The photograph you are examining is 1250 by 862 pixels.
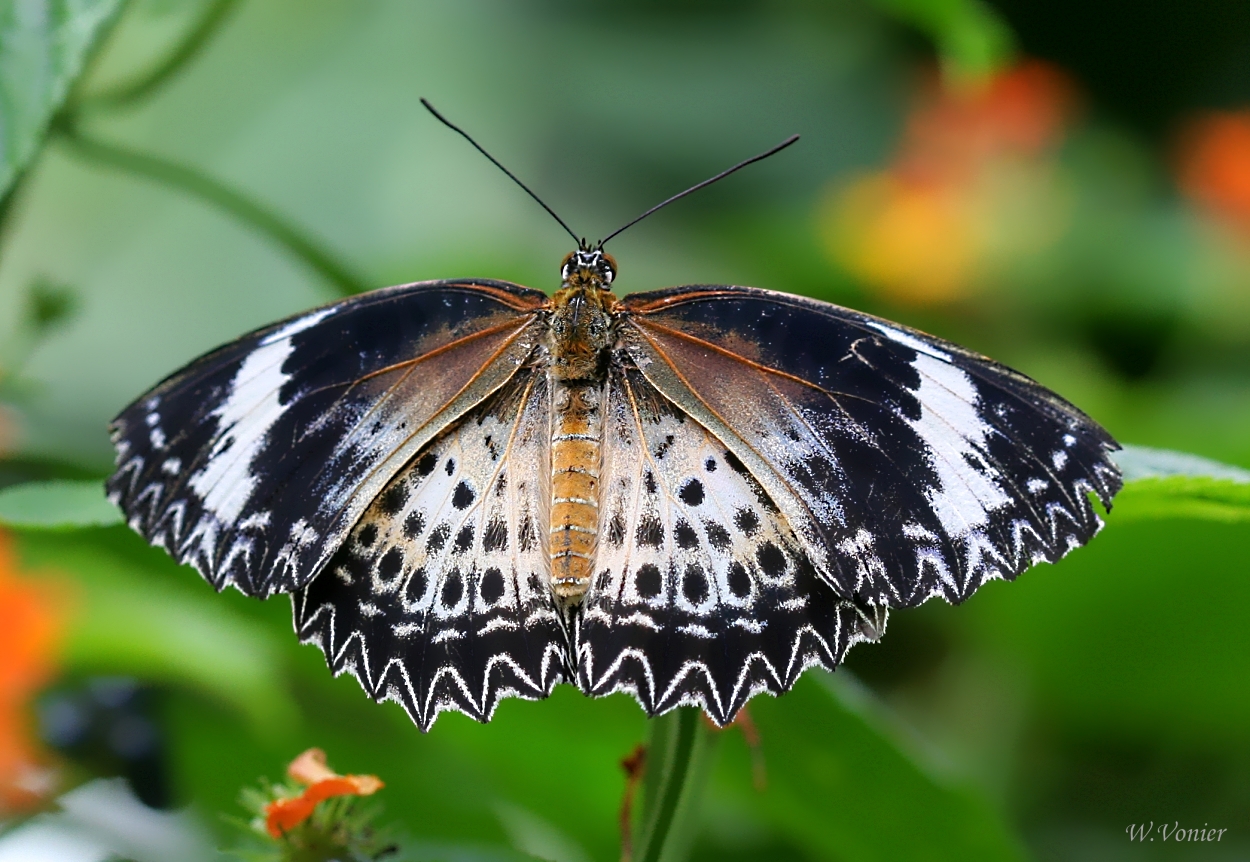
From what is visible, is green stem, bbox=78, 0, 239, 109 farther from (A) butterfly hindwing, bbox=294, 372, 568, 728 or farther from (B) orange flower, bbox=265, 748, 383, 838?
(B) orange flower, bbox=265, 748, 383, 838

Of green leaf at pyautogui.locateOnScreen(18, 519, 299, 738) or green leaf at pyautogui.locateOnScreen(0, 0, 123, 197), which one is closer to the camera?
green leaf at pyautogui.locateOnScreen(0, 0, 123, 197)

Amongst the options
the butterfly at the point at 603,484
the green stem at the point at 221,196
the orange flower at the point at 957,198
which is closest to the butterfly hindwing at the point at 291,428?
the butterfly at the point at 603,484

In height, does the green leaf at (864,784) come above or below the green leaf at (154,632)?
below

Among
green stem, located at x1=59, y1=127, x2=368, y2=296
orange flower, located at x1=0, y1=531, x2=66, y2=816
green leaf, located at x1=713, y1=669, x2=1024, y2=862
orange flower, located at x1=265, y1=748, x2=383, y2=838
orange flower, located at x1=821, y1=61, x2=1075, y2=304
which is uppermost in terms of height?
orange flower, located at x1=821, y1=61, x2=1075, y2=304

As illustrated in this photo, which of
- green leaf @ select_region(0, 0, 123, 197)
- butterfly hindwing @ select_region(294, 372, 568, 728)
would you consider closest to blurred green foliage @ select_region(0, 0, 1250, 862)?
green leaf @ select_region(0, 0, 123, 197)

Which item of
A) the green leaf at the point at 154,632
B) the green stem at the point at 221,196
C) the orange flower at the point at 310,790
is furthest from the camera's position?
the green leaf at the point at 154,632

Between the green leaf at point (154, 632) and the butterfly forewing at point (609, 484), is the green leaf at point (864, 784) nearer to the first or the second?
the butterfly forewing at point (609, 484)

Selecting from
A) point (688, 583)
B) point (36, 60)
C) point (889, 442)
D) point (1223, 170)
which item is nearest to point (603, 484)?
point (688, 583)
